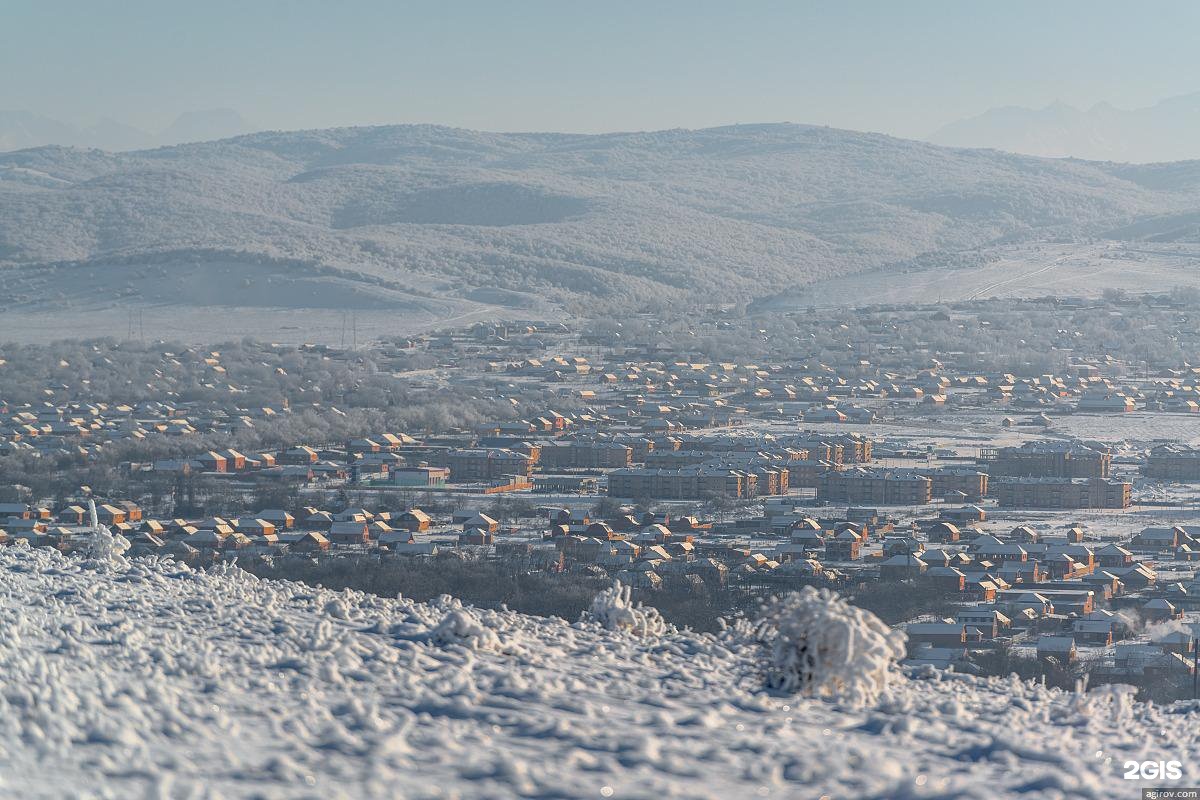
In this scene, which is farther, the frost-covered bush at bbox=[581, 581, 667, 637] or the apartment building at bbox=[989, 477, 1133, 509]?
the apartment building at bbox=[989, 477, 1133, 509]

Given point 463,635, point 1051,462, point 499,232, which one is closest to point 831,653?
point 463,635

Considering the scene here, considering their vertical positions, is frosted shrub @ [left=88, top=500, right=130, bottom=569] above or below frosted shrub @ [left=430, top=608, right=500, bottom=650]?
below

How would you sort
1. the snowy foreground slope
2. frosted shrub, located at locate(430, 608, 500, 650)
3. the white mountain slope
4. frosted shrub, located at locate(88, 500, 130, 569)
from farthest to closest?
the white mountain slope, frosted shrub, located at locate(88, 500, 130, 569), frosted shrub, located at locate(430, 608, 500, 650), the snowy foreground slope

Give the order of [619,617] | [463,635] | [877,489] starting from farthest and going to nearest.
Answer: [877,489] < [619,617] < [463,635]

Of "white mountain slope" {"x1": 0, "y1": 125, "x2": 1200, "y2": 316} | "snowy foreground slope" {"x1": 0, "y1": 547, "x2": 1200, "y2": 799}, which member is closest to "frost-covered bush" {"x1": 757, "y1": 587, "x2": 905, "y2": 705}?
"snowy foreground slope" {"x1": 0, "y1": 547, "x2": 1200, "y2": 799}

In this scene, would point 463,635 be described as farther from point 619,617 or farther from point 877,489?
point 877,489

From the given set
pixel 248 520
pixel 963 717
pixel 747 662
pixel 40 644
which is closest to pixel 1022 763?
pixel 963 717

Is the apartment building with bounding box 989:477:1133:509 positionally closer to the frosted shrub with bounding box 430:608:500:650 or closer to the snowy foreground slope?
the snowy foreground slope
